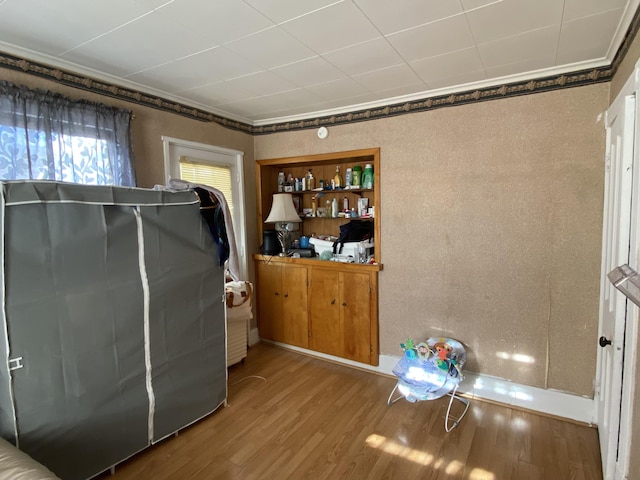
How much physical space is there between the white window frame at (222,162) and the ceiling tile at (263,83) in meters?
0.78

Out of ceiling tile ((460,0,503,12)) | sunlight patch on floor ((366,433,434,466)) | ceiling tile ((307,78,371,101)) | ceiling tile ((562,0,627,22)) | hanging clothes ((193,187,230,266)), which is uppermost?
ceiling tile ((307,78,371,101))

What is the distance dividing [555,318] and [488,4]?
212cm

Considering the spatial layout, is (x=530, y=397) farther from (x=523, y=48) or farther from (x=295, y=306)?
(x=523, y=48)

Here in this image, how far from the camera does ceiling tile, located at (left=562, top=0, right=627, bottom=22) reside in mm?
1570

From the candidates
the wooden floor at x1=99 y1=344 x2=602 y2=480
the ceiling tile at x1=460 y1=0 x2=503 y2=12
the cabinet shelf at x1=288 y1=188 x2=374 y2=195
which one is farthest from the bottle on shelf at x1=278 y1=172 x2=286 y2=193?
the ceiling tile at x1=460 y1=0 x2=503 y2=12

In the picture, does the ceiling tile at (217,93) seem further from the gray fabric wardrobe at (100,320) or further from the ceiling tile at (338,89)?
the gray fabric wardrobe at (100,320)

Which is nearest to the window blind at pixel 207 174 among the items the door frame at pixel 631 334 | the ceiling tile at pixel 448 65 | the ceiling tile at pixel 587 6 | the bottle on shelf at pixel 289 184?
the bottle on shelf at pixel 289 184

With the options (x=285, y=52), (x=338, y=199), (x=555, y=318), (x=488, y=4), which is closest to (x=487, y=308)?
(x=555, y=318)

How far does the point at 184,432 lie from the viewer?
2373 mm

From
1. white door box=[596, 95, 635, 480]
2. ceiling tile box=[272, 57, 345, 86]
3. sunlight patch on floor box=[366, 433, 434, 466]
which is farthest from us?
ceiling tile box=[272, 57, 345, 86]

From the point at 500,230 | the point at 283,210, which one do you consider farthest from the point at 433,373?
the point at 283,210

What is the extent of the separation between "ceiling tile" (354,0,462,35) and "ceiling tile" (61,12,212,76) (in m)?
0.97

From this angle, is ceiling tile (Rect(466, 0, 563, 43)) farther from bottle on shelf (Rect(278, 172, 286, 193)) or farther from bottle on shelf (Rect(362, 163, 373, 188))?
bottle on shelf (Rect(278, 172, 286, 193))

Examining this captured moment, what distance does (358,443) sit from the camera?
2242mm
